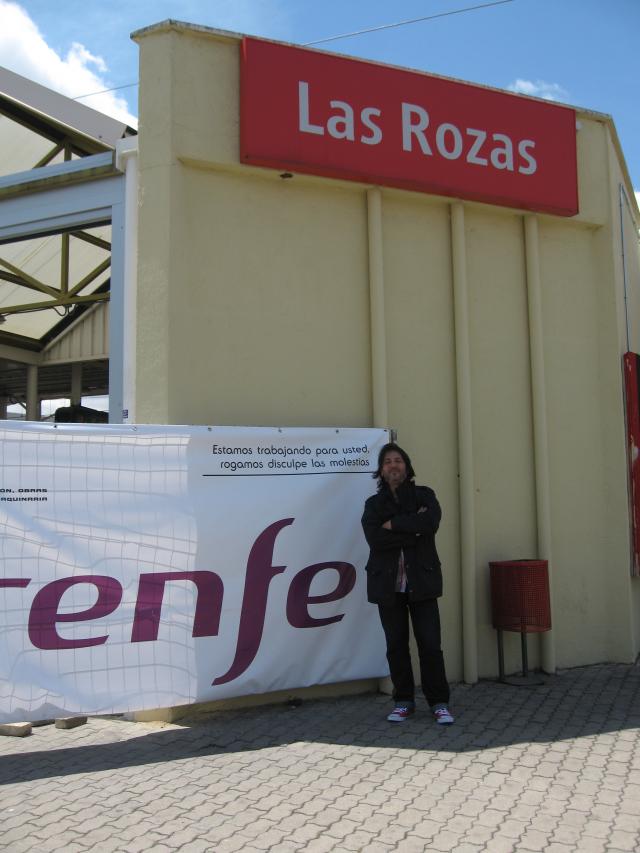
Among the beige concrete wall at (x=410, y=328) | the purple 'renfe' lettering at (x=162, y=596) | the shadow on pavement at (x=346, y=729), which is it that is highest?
the beige concrete wall at (x=410, y=328)

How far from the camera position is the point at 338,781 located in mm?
4035

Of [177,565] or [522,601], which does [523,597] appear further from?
[177,565]

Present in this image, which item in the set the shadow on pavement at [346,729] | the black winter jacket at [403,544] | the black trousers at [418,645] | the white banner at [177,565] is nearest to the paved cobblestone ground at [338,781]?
the shadow on pavement at [346,729]

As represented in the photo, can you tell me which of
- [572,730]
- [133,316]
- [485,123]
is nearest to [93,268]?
[133,316]

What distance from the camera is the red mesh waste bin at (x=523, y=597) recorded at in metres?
5.86

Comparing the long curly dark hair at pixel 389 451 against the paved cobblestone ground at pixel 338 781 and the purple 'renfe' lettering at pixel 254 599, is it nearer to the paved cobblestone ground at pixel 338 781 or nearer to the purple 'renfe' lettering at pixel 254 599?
the purple 'renfe' lettering at pixel 254 599

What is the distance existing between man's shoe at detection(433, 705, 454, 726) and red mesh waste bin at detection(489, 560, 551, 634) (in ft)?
3.87

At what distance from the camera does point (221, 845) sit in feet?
10.9

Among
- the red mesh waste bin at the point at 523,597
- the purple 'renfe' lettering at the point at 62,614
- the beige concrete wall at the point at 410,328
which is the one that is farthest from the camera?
the red mesh waste bin at the point at 523,597

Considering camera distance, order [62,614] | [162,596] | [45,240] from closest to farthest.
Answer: [62,614] < [162,596] < [45,240]

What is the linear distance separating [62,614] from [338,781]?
1.92 m

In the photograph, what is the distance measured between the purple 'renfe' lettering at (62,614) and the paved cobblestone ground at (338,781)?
2.12ft

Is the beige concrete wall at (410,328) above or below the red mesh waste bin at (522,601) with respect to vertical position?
above

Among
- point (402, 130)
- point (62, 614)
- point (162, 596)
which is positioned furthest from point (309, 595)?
point (402, 130)
